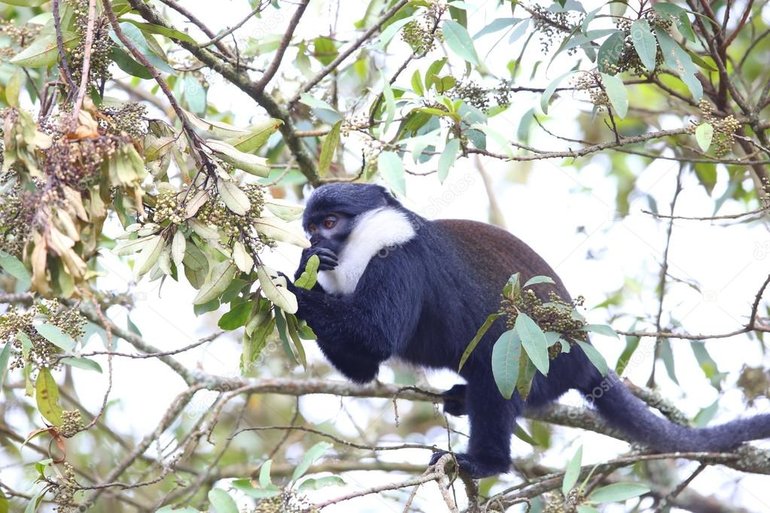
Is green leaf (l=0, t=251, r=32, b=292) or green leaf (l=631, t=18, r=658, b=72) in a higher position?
green leaf (l=631, t=18, r=658, b=72)

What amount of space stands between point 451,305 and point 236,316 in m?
1.79

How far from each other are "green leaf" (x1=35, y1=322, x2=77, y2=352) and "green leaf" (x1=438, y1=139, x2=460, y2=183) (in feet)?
5.33

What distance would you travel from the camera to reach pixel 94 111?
2766 mm

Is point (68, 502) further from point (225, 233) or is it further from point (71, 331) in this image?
point (225, 233)

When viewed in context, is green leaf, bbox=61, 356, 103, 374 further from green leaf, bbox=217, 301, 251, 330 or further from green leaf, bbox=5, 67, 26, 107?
green leaf, bbox=5, 67, 26, 107

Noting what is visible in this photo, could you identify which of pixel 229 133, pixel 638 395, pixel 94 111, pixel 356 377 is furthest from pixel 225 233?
pixel 638 395

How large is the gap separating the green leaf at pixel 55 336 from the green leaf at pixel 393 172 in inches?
55.7

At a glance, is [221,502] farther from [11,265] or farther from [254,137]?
[254,137]

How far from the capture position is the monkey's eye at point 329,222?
5.11 meters

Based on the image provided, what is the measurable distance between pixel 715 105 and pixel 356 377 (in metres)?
2.50

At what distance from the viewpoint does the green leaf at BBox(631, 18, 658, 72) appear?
12.1ft

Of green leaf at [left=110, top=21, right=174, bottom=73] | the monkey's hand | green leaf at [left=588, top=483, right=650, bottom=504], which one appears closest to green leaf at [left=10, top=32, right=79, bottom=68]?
green leaf at [left=110, top=21, right=174, bottom=73]

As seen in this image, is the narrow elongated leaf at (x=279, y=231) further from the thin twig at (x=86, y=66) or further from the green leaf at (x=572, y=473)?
the green leaf at (x=572, y=473)

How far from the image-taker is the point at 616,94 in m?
3.50
